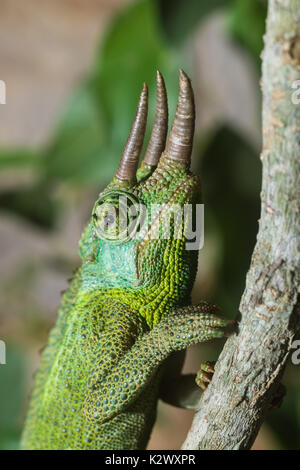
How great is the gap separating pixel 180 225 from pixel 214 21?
2108 millimetres

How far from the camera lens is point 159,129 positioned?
45.3 inches

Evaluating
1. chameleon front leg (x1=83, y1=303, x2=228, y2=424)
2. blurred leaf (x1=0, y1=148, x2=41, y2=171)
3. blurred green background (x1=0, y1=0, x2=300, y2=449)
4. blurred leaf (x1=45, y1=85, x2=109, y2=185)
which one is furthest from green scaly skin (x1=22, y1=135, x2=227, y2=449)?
blurred leaf (x1=0, y1=148, x2=41, y2=171)

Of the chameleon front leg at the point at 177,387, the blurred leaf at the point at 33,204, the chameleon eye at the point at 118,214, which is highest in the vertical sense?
the chameleon eye at the point at 118,214

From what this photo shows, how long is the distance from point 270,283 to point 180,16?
1.51m

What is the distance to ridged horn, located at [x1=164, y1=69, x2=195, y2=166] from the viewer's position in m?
0.98

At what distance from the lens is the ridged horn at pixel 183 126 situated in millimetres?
978

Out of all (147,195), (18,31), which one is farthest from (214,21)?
(18,31)

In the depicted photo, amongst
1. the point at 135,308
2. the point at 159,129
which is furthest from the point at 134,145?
the point at 135,308

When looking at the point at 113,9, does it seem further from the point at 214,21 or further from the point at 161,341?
the point at 161,341

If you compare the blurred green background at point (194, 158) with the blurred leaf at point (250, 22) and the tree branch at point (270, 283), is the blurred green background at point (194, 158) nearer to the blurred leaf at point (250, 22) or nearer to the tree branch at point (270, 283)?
the blurred leaf at point (250, 22)

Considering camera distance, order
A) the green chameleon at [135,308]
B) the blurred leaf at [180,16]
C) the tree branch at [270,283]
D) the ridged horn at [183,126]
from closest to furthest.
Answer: the tree branch at [270,283]
the ridged horn at [183,126]
the green chameleon at [135,308]
the blurred leaf at [180,16]

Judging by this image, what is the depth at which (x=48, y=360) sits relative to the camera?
1474 mm

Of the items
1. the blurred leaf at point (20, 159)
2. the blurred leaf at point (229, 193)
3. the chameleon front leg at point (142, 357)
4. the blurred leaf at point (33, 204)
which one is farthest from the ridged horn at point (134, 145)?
the blurred leaf at point (20, 159)

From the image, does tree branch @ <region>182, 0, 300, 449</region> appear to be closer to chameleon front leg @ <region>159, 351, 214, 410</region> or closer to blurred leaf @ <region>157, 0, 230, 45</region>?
chameleon front leg @ <region>159, 351, 214, 410</region>
